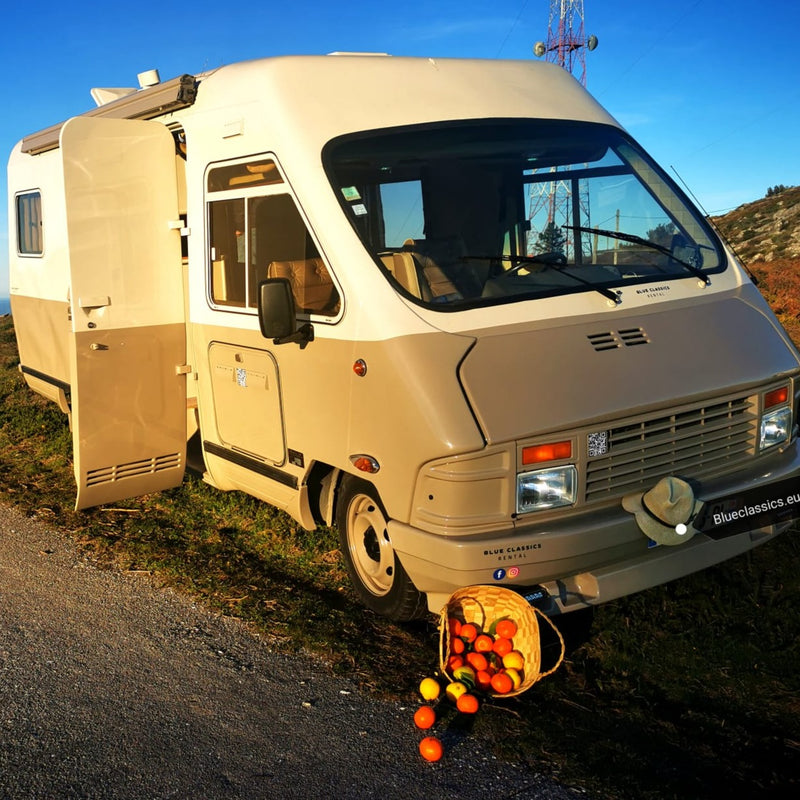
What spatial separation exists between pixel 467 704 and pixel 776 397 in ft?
7.74

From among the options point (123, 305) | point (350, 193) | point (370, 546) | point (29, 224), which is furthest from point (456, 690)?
point (29, 224)

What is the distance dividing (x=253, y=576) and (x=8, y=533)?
2142mm

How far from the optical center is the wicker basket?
4.00 meters

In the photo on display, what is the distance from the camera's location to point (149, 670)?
4.48 metres

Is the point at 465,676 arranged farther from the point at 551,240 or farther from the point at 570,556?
the point at 551,240

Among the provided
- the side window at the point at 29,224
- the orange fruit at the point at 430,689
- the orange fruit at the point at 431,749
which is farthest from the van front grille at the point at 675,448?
the side window at the point at 29,224

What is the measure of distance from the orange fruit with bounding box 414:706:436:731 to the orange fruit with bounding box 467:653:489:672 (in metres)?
0.39

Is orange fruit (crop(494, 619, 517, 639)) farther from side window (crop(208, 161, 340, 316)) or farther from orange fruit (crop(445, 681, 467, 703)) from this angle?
side window (crop(208, 161, 340, 316))

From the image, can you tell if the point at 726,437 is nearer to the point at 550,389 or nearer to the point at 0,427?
the point at 550,389

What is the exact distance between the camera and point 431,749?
140 inches

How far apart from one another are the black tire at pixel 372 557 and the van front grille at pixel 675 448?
43.9 inches

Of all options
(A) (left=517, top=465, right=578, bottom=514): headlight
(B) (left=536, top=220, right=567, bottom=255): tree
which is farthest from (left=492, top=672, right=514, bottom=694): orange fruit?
(B) (left=536, top=220, right=567, bottom=255): tree

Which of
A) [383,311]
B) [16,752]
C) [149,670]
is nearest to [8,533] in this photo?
[149,670]

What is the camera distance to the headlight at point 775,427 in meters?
4.73
